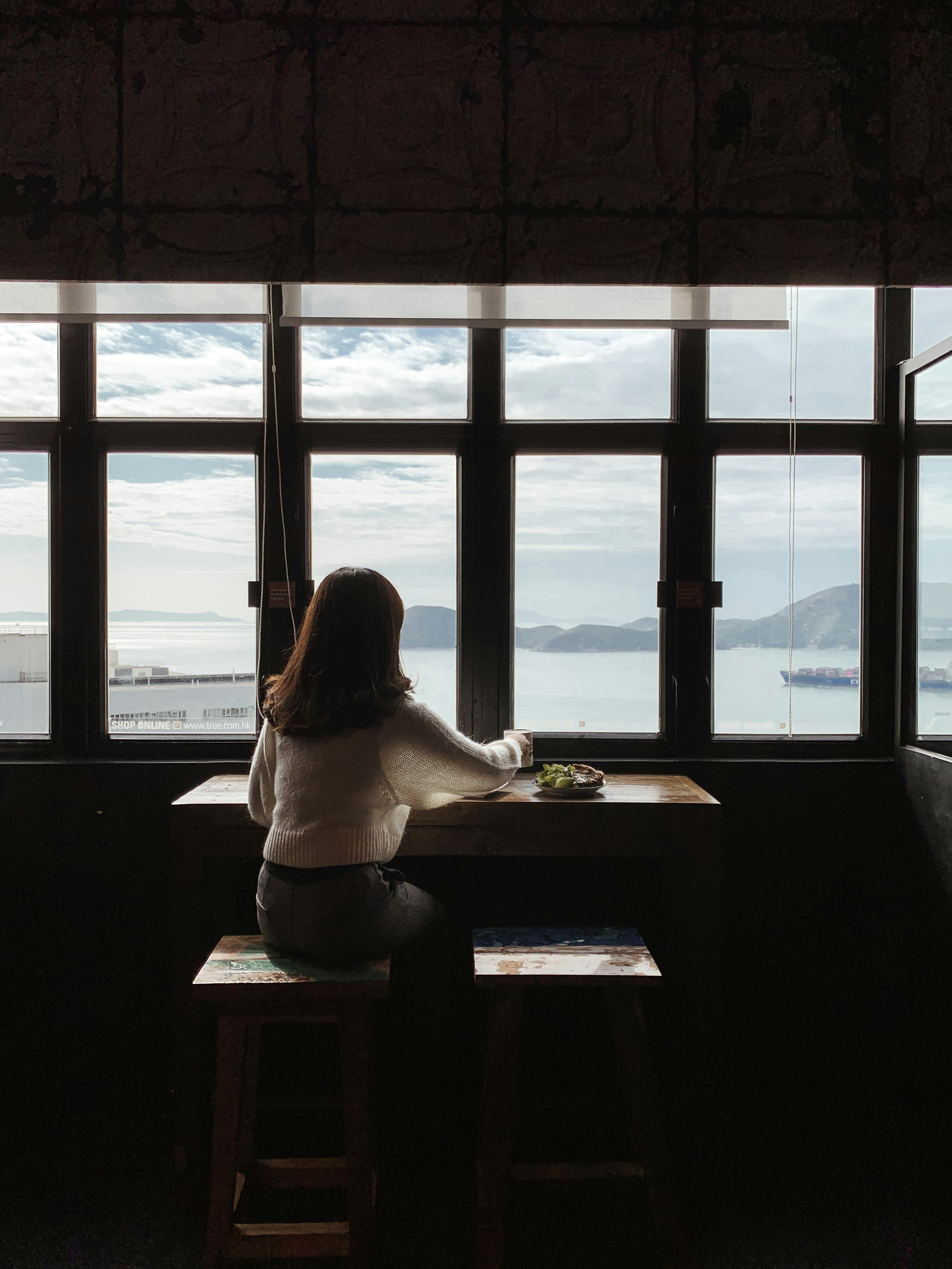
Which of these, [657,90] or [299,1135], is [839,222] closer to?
[657,90]

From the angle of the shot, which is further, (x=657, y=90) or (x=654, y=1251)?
(x=654, y=1251)

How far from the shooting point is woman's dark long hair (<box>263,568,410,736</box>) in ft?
6.07

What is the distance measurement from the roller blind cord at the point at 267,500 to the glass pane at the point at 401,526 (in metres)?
0.09

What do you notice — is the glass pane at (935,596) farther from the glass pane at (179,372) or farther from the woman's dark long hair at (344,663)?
the glass pane at (179,372)

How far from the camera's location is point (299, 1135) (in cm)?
237

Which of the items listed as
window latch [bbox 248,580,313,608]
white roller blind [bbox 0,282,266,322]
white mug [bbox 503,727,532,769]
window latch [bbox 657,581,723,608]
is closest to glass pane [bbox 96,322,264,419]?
white roller blind [bbox 0,282,266,322]

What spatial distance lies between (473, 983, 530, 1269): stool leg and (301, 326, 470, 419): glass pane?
171 centimetres

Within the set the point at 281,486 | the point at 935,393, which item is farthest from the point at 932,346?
the point at 281,486

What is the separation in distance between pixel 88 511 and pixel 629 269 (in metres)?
1.85

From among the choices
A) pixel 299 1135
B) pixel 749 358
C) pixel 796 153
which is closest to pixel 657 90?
pixel 796 153

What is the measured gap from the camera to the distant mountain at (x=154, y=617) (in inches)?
105

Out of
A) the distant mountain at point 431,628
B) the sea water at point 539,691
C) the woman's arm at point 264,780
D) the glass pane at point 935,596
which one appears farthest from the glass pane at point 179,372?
the glass pane at point 935,596

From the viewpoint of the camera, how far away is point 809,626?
265 centimetres

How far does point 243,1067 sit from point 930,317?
9.02 ft
